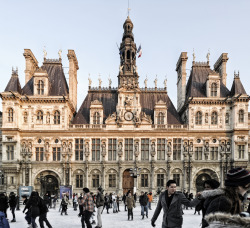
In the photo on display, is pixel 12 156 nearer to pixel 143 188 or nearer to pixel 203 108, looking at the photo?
pixel 143 188

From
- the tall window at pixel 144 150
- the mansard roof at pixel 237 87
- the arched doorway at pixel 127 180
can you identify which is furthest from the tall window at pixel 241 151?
the arched doorway at pixel 127 180

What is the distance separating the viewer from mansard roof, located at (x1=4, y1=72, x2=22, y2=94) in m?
44.0

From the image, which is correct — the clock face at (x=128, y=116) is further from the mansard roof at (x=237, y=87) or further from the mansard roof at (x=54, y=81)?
the mansard roof at (x=237, y=87)

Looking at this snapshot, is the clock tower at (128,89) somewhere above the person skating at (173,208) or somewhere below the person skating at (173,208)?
above

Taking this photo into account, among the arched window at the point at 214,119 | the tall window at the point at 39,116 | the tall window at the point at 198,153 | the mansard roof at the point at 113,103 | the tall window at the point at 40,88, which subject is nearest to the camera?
the tall window at the point at 198,153

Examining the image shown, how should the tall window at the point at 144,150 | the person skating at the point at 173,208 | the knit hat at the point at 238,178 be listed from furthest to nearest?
the tall window at the point at 144,150, the person skating at the point at 173,208, the knit hat at the point at 238,178

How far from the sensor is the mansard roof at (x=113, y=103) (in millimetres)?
46406

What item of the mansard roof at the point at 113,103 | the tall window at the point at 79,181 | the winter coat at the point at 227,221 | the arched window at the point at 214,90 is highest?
the arched window at the point at 214,90

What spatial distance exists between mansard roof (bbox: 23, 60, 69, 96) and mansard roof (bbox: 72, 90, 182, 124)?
3461 millimetres

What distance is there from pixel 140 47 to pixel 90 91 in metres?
10.0

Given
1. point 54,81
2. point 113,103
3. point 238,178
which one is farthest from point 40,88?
point 238,178

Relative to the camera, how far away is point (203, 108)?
148 ft

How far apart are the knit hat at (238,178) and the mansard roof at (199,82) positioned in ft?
139

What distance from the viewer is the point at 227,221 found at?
12.8 feet
